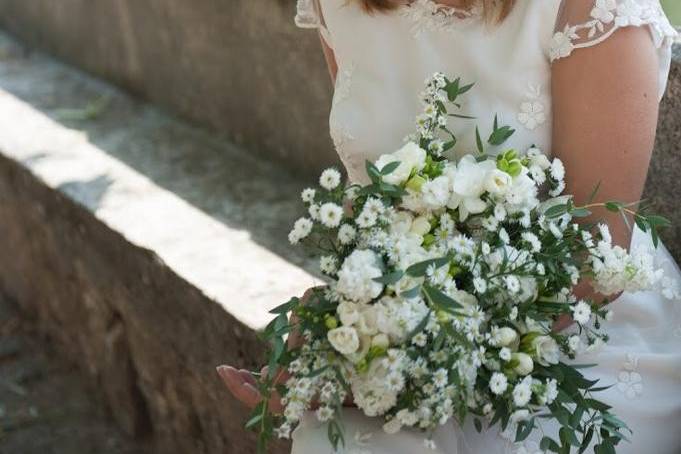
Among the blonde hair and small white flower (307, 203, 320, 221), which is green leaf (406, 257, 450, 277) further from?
the blonde hair

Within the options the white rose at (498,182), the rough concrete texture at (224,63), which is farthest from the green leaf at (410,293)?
the rough concrete texture at (224,63)

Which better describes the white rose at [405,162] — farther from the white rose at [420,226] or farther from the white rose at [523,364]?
the white rose at [523,364]

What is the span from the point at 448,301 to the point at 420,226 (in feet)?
0.56

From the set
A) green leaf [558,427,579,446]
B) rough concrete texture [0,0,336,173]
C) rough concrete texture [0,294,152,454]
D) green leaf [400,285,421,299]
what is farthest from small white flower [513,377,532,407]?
rough concrete texture [0,294,152,454]

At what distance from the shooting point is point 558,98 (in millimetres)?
1992

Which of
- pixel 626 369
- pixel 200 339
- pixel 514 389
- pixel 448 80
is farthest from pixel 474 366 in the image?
pixel 200 339

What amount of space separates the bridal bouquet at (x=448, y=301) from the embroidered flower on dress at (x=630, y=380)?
0.43 ft

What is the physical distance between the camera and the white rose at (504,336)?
66.6 inches

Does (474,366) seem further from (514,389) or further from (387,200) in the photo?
(387,200)

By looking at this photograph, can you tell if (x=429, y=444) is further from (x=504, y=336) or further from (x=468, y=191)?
(x=468, y=191)

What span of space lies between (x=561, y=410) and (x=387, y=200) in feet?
1.33

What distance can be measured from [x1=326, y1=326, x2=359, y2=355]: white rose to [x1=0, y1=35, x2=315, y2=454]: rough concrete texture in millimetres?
1176

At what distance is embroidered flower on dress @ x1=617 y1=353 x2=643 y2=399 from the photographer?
1973 millimetres

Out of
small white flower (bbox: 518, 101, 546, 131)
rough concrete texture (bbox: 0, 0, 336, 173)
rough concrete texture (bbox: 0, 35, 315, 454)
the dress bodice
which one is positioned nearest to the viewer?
the dress bodice
